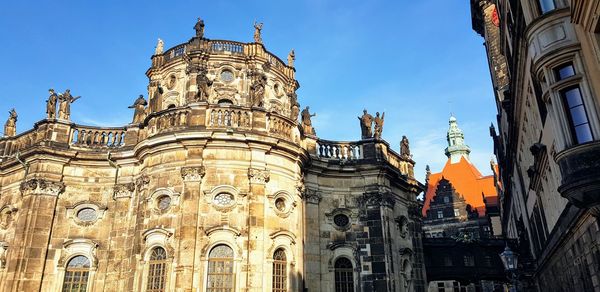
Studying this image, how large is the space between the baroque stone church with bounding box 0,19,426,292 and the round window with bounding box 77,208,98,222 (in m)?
0.05

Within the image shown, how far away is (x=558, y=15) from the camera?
1043 cm

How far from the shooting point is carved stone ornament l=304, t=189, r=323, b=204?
75.1 ft

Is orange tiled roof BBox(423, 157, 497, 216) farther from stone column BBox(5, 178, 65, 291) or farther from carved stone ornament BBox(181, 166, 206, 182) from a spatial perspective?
stone column BBox(5, 178, 65, 291)

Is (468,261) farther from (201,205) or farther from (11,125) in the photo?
(11,125)

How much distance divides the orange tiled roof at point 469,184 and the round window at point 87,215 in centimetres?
4857

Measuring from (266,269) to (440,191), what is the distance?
1795 inches

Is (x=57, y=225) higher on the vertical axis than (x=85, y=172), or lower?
lower

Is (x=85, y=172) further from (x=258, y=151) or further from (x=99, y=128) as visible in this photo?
(x=258, y=151)

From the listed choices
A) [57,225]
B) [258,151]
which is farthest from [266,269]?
[57,225]

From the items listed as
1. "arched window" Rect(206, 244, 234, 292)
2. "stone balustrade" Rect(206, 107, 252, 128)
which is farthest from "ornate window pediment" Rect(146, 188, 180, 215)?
"stone balustrade" Rect(206, 107, 252, 128)

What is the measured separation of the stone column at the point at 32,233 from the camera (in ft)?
64.1

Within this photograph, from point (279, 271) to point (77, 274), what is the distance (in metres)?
8.98

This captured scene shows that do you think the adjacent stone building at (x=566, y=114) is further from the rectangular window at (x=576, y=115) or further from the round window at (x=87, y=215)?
the round window at (x=87, y=215)

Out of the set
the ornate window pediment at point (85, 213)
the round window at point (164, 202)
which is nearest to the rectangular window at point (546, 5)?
the round window at point (164, 202)
